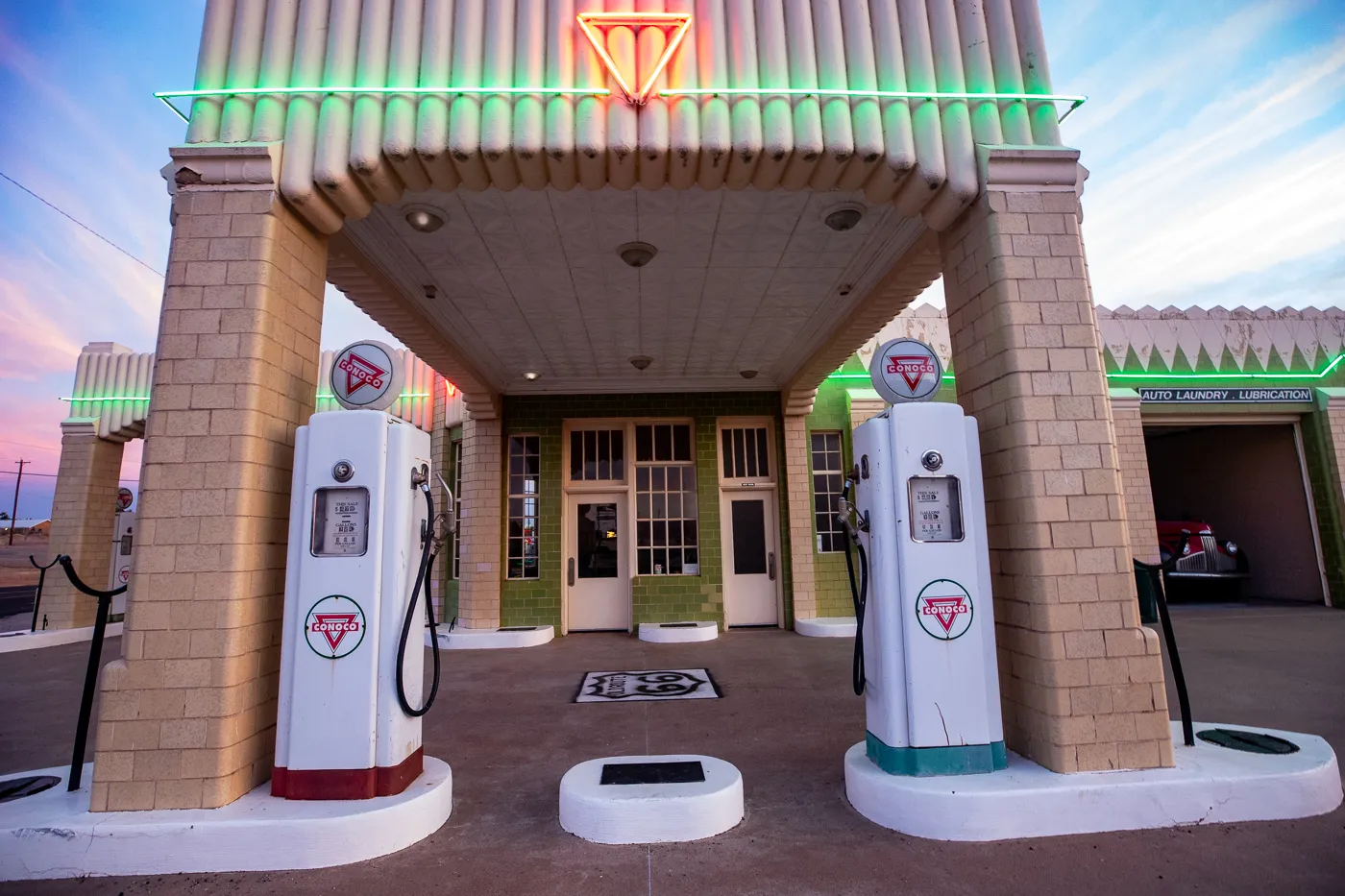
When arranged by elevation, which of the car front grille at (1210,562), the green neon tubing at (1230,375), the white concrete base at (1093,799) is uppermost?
the green neon tubing at (1230,375)

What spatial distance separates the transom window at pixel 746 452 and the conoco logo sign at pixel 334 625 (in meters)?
7.17

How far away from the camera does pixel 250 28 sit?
3.62m

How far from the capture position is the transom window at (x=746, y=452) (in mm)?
9875

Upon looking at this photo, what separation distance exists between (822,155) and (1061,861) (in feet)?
11.2

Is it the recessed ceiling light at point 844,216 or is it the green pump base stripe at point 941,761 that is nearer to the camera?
the green pump base stripe at point 941,761

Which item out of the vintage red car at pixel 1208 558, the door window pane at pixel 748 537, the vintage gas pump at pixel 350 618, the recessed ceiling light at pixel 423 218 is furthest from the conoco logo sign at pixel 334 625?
the vintage red car at pixel 1208 558

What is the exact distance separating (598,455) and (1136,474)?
8223 mm

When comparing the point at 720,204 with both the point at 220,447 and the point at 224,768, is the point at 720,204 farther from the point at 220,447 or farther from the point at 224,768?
the point at 224,768

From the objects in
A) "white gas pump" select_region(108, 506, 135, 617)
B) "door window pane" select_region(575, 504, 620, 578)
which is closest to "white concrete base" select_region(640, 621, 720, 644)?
"door window pane" select_region(575, 504, 620, 578)

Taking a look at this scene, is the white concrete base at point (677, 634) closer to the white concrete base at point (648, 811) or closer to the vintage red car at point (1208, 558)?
the white concrete base at point (648, 811)

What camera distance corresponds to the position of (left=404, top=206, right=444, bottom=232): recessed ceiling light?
4.49 m

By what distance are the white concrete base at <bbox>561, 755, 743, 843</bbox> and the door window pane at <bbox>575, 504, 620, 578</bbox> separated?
6.66 m

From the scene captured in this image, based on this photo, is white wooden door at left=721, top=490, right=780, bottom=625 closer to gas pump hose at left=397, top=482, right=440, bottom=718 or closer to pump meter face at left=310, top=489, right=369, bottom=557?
gas pump hose at left=397, top=482, right=440, bottom=718

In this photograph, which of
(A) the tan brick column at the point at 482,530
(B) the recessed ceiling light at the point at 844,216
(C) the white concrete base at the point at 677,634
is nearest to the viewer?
(B) the recessed ceiling light at the point at 844,216
